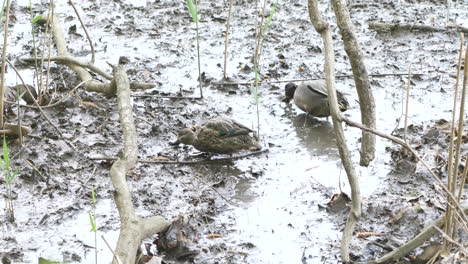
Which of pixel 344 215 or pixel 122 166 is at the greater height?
pixel 122 166

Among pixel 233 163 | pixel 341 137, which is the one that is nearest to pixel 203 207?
pixel 233 163

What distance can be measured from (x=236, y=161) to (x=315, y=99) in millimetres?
972

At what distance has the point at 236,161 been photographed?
5219 millimetres

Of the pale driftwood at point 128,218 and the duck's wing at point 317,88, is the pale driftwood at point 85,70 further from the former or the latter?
the duck's wing at point 317,88

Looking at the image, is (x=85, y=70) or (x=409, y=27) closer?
(x=85, y=70)

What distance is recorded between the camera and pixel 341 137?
3.75 metres

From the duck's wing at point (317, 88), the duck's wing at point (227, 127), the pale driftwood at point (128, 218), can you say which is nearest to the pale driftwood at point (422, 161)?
the pale driftwood at point (128, 218)

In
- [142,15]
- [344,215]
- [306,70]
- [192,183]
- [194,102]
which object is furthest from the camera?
[142,15]

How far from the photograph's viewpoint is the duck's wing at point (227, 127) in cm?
509

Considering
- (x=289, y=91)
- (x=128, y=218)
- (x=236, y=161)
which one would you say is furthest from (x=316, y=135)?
(x=128, y=218)

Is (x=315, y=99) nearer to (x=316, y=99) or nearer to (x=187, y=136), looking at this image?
(x=316, y=99)

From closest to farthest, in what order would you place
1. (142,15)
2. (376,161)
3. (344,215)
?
(344,215) → (376,161) → (142,15)

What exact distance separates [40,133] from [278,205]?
2.11m

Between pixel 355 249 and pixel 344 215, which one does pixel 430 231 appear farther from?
pixel 344 215
